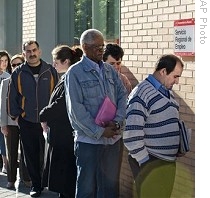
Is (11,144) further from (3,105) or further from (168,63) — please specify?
(168,63)

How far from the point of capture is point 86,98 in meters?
4.75

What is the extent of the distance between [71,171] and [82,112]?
48.9 inches

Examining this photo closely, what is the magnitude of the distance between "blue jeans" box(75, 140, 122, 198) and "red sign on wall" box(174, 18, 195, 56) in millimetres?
1123

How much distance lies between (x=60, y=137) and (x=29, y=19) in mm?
4284

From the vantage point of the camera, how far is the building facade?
5.32 m

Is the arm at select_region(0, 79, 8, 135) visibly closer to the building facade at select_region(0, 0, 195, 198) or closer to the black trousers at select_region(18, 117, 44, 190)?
the black trousers at select_region(18, 117, 44, 190)

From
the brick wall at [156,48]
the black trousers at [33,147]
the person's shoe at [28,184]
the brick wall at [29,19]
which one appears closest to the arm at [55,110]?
the brick wall at [156,48]

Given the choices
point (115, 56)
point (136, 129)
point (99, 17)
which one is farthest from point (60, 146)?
point (99, 17)

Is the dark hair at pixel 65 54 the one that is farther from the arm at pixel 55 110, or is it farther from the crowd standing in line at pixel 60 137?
the arm at pixel 55 110

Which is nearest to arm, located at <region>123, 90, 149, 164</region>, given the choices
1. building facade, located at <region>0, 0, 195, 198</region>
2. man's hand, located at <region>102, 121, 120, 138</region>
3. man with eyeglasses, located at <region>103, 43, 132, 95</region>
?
man's hand, located at <region>102, 121, 120, 138</region>

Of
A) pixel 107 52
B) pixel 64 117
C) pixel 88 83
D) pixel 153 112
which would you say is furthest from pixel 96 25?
pixel 153 112

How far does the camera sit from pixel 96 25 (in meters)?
8.19
